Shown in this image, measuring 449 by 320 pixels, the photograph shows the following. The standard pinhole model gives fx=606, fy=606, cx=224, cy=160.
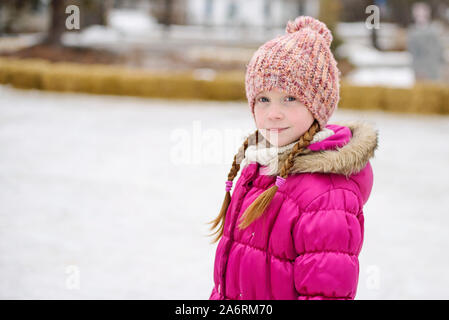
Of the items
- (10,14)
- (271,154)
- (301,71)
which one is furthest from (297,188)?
(10,14)

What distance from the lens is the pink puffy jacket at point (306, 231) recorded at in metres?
1.35

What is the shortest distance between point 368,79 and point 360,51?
4.97 metres

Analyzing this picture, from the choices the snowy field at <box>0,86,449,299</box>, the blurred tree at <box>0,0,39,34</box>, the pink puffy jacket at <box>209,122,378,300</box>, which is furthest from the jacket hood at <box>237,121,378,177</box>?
the blurred tree at <box>0,0,39,34</box>

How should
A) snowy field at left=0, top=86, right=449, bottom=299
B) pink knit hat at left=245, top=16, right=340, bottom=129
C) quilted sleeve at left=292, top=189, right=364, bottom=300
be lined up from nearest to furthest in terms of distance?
1. quilted sleeve at left=292, top=189, right=364, bottom=300
2. pink knit hat at left=245, top=16, right=340, bottom=129
3. snowy field at left=0, top=86, right=449, bottom=299

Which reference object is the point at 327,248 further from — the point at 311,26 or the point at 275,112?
the point at 311,26

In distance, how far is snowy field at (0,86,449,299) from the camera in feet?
11.4

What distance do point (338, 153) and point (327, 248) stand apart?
0.77 ft

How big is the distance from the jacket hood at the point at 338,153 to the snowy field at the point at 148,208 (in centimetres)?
16

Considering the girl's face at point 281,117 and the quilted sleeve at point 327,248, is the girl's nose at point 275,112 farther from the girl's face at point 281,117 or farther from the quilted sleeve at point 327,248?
the quilted sleeve at point 327,248

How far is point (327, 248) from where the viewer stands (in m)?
1.35

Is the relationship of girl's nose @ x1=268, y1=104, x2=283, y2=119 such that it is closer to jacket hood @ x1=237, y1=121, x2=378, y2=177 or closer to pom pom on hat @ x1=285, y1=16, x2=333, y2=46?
jacket hood @ x1=237, y1=121, x2=378, y2=177

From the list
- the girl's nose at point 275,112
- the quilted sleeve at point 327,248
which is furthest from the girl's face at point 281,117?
the quilted sleeve at point 327,248

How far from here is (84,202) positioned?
5062mm
